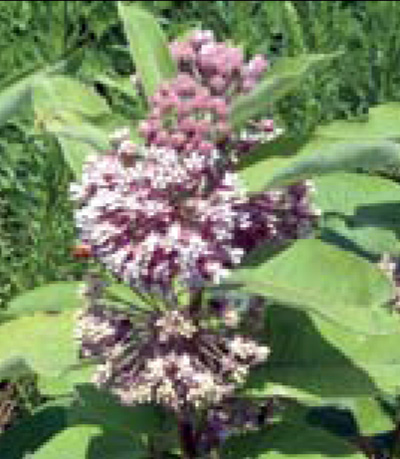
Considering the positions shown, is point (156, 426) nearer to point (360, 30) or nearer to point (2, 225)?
point (2, 225)

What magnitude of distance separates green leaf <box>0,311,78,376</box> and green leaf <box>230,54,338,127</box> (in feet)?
1.65

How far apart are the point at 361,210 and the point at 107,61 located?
9.23ft

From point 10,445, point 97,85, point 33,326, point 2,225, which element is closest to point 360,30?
point 97,85

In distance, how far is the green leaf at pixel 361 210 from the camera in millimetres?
2533

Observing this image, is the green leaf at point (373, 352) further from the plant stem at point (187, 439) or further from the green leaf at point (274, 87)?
the green leaf at point (274, 87)

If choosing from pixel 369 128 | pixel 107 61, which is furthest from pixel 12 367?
pixel 107 61

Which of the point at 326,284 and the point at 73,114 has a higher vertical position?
the point at 73,114

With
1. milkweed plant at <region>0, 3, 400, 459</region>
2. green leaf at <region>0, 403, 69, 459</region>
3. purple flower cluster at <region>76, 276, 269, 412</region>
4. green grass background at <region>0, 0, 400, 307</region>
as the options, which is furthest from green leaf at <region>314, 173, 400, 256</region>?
green grass background at <region>0, 0, 400, 307</region>

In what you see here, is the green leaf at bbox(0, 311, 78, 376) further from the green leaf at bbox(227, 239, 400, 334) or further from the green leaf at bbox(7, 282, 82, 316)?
the green leaf at bbox(227, 239, 400, 334)

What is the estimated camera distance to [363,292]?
1925 mm

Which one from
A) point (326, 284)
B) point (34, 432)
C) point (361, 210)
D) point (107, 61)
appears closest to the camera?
point (326, 284)

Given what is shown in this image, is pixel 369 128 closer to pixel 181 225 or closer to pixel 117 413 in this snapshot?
pixel 181 225

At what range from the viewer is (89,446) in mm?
2314

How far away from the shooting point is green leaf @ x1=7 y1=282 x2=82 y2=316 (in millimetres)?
2227
